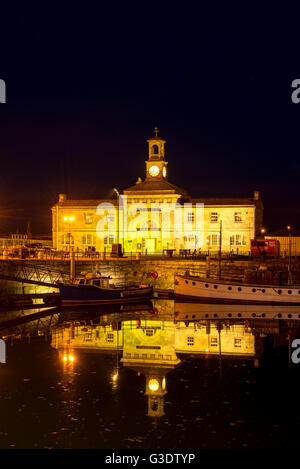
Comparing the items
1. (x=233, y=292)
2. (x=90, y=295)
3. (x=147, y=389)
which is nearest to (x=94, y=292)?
(x=90, y=295)

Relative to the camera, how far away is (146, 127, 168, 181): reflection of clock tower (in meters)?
69.5

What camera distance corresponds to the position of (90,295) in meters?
44.2

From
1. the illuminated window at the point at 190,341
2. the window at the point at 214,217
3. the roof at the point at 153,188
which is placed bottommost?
the illuminated window at the point at 190,341

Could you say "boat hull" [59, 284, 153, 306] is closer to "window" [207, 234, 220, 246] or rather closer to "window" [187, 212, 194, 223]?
"window" [207, 234, 220, 246]

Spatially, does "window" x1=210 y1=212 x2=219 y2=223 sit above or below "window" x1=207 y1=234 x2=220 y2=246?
above

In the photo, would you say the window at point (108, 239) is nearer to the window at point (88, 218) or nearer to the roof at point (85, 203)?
the window at point (88, 218)

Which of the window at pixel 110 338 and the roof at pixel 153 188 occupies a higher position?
the roof at pixel 153 188

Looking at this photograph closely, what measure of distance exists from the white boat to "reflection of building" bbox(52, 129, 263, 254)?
15.9m

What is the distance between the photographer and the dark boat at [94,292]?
43.7m

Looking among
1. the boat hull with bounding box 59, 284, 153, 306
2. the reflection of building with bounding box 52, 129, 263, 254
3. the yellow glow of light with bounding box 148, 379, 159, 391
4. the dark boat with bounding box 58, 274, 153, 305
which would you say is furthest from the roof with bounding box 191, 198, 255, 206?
the yellow glow of light with bounding box 148, 379, 159, 391

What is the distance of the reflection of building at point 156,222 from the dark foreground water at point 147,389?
99.3 feet

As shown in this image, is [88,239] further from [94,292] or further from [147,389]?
[147,389]

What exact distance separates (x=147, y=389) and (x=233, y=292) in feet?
89.3

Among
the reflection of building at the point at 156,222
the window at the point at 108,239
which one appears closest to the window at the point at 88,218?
the reflection of building at the point at 156,222
